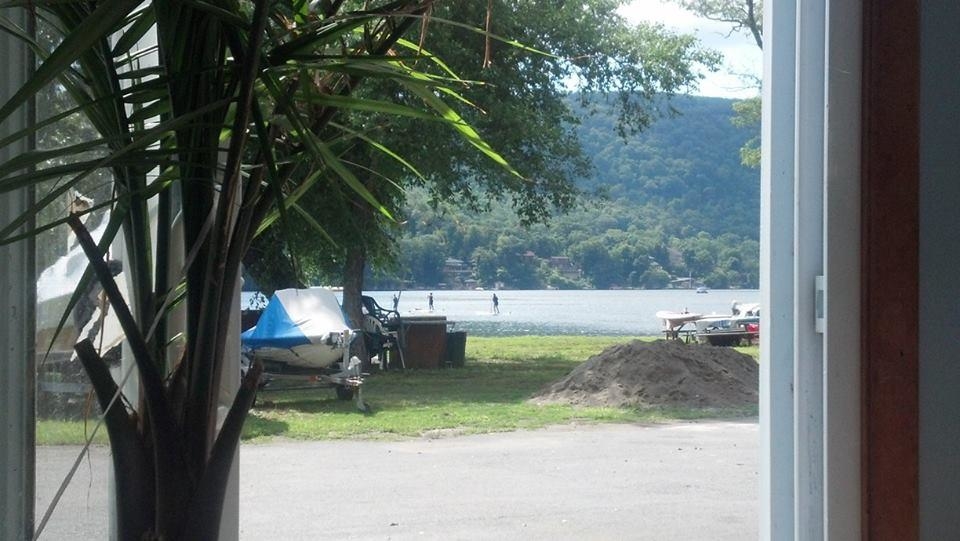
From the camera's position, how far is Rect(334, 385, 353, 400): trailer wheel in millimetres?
→ 7918

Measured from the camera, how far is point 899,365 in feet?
4.74

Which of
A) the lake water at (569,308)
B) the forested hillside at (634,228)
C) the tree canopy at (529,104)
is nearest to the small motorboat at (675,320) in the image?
the forested hillside at (634,228)

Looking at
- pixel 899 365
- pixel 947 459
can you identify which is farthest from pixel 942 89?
pixel 947 459

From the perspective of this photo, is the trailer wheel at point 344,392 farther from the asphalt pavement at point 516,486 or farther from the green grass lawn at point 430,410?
the asphalt pavement at point 516,486

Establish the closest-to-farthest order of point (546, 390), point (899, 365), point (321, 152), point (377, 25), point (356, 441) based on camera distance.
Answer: point (321, 152)
point (377, 25)
point (899, 365)
point (356, 441)
point (546, 390)

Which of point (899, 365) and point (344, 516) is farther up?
point (899, 365)

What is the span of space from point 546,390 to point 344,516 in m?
4.02

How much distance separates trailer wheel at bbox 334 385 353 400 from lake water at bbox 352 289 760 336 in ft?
22.5

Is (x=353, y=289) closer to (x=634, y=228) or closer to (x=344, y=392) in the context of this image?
(x=344, y=392)

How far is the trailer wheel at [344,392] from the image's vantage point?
7918mm

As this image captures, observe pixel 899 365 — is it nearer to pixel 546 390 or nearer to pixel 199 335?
pixel 199 335

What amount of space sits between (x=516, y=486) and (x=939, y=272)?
12.1 ft

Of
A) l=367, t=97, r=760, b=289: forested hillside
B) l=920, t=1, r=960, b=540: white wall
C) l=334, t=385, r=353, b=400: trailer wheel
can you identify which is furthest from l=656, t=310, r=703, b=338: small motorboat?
l=920, t=1, r=960, b=540: white wall

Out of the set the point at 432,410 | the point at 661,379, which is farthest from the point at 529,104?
the point at 432,410
